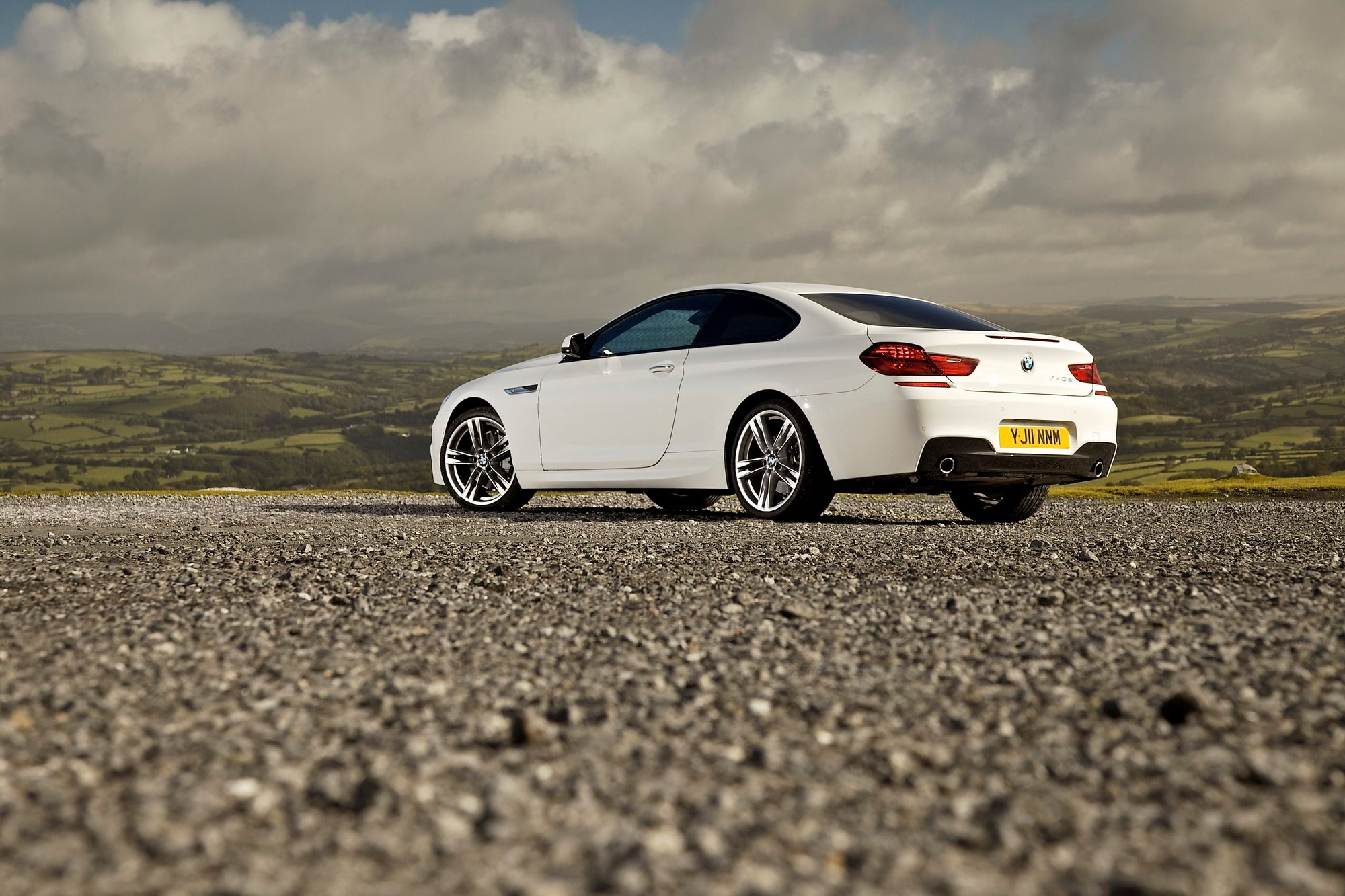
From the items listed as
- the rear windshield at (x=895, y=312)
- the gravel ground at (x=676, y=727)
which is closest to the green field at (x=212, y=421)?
the rear windshield at (x=895, y=312)

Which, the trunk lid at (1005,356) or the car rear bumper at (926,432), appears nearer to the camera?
the car rear bumper at (926,432)

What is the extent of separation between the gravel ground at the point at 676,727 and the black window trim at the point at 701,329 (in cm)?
315

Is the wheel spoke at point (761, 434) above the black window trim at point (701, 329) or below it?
below

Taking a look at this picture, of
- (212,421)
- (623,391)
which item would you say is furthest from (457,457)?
(212,421)

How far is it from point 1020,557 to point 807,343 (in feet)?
9.22

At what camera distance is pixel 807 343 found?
8.55 metres

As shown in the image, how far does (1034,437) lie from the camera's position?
8.46 m

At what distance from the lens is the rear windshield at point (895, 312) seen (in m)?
8.61

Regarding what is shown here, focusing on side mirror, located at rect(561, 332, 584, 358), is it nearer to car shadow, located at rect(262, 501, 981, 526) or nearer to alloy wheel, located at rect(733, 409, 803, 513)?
car shadow, located at rect(262, 501, 981, 526)

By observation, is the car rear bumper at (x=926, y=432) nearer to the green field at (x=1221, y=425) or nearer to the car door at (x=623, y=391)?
the car door at (x=623, y=391)

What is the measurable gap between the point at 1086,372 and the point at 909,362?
71.0 inches

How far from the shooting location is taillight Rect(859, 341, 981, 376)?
804cm

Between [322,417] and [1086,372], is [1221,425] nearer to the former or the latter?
[1086,372]

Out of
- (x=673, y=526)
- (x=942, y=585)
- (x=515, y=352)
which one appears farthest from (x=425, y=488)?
(x=515, y=352)
